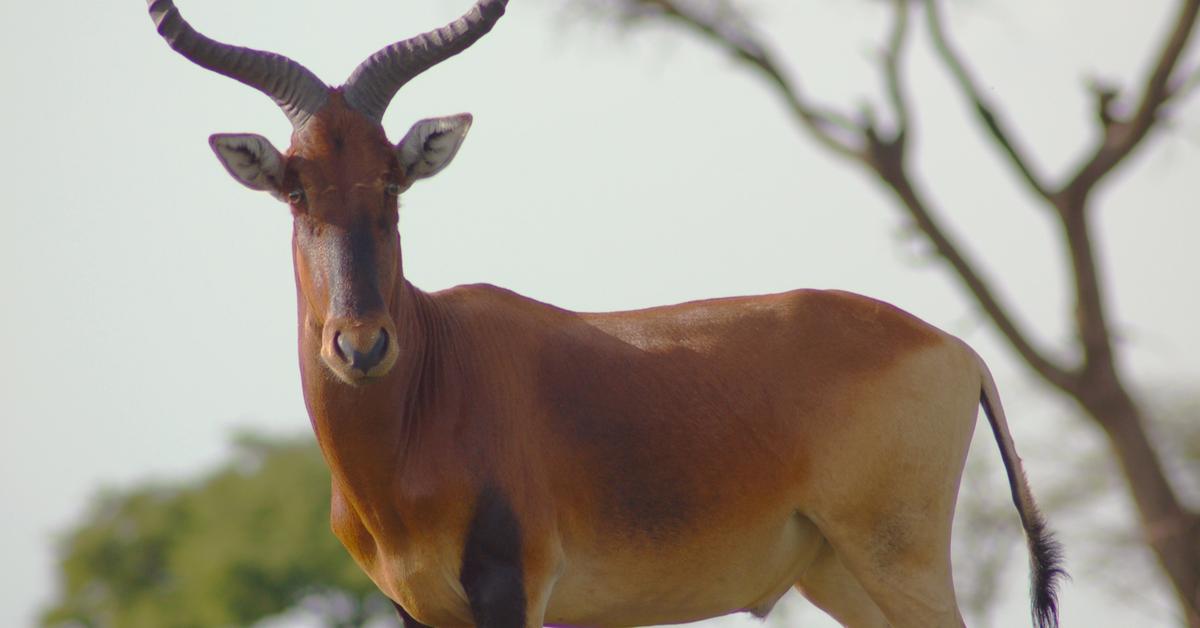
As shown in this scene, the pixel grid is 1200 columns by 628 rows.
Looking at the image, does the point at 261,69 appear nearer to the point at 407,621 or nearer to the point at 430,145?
the point at 430,145

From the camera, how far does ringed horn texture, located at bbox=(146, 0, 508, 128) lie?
28.8 feet

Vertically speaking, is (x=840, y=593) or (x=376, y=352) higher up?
(x=376, y=352)

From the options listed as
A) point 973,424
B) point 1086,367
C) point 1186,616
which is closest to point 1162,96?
point 1086,367

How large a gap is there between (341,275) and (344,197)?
1.37 ft

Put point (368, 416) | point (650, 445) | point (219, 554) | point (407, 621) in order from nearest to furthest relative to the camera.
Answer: point (368, 416)
point (650, 445)
point (407, 621)
point (219, 554)

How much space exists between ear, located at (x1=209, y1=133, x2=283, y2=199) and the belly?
225 cm

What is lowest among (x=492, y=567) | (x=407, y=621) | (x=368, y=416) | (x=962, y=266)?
(x=962, y=266)

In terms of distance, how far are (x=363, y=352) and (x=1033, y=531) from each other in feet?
13.3

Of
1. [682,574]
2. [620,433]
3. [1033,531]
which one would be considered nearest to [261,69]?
[620,433]

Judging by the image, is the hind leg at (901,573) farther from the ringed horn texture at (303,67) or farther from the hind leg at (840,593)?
the ringed horn texture at (303,67)

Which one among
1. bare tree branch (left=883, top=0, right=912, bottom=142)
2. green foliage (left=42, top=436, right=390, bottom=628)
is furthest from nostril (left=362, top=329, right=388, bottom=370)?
green foliage (left=42, top=436, right=390, bottom=628)

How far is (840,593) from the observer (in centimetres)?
1021

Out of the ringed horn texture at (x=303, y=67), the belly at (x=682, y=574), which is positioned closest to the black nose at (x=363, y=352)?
the ringed horn texture at (x=303, y=67)

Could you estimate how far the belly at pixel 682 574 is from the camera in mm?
8984
